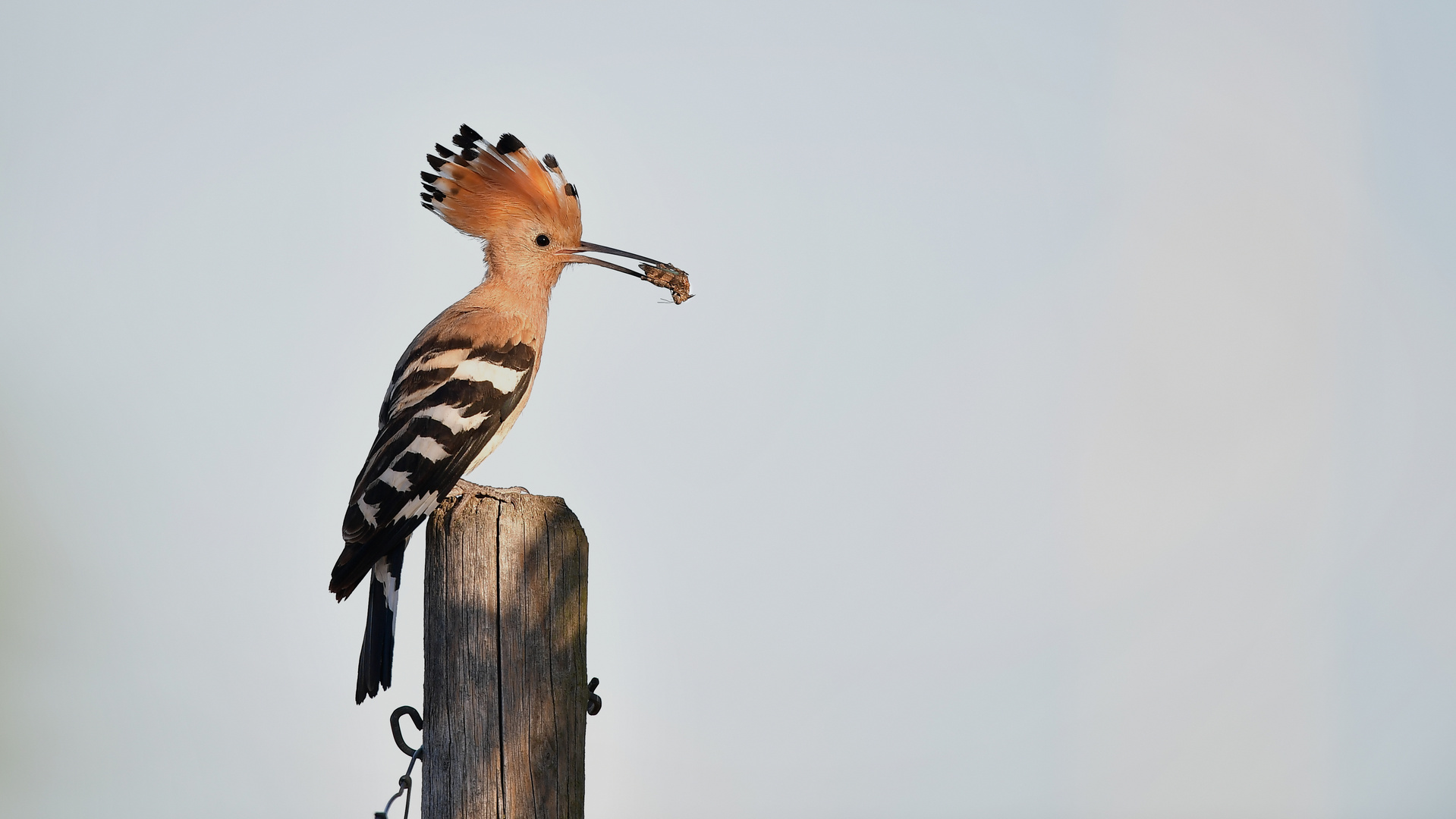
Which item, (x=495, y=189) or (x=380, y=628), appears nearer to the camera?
(x=380, y=628)

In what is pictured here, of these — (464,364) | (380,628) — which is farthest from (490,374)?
(380,628)

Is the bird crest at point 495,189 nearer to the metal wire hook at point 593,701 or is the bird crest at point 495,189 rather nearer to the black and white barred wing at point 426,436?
the black and white barred wing at point 426,436

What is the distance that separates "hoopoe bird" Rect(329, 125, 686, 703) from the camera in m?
2.58

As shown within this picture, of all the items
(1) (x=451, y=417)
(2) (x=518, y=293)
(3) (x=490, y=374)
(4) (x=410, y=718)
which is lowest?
(4) (x=410, y=718)

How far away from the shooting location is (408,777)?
207cm

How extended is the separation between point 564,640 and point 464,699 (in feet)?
0.62

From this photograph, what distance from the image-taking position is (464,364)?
307 centimetres

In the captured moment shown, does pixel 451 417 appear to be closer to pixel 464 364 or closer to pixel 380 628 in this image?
pixel 464 364

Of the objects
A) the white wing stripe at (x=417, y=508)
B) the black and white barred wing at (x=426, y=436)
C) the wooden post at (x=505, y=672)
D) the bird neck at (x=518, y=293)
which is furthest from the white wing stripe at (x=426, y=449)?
the wooden post at (x=505, y=672)

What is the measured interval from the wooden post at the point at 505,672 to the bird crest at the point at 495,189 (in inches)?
64.1

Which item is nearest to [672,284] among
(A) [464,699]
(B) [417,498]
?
(B) [417,498]

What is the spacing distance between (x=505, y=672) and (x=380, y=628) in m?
0.71

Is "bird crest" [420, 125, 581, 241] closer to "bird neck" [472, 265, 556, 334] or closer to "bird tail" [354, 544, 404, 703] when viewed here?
"bird neck" [472, 265, 556, 334]

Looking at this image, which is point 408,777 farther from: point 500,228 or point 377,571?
point 500,228
